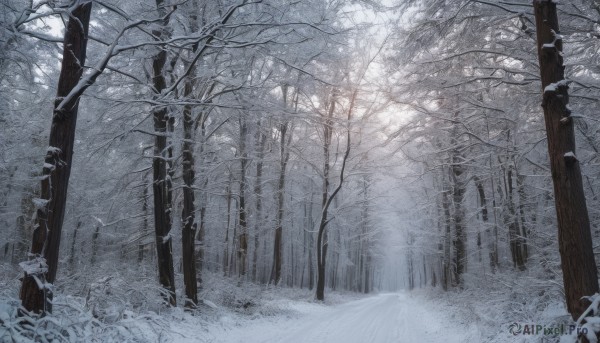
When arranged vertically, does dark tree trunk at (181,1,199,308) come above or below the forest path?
above

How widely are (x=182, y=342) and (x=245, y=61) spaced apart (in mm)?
6343

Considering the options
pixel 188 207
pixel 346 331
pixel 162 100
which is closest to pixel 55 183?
pixel 162 100

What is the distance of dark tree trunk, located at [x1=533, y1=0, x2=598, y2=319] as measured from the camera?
538 cm

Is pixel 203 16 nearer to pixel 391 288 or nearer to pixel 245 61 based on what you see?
pixel 245 61

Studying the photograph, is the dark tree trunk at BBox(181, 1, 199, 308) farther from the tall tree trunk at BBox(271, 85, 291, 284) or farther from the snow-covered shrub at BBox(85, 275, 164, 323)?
the tall tree trunk at BBox(271, 85, 291, 284)

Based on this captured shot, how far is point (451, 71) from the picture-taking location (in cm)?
930

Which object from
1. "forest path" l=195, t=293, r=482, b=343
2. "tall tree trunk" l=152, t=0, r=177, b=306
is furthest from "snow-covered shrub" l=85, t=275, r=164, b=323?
"forest path" l=195, t=293, r=482, b=343

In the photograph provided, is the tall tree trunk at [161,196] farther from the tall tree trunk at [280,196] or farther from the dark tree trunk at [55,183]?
the tall tree trunk at [280,196]

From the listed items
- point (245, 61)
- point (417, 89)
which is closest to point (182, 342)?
point (245, 61)

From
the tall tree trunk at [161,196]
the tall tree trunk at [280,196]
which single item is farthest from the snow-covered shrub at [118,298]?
the tall tree trunk at [280,196]

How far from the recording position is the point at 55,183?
215 inches

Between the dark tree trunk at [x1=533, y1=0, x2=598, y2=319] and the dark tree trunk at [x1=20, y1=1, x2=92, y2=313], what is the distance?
7.47 meters

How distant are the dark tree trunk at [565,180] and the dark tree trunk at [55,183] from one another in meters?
7.47

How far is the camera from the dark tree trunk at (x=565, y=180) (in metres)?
5.38
